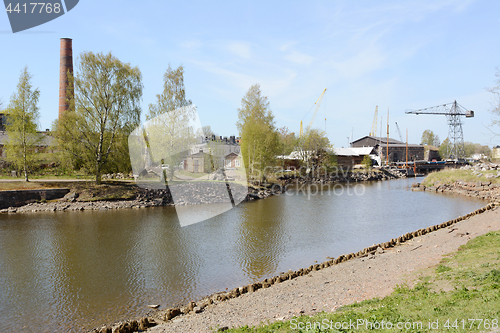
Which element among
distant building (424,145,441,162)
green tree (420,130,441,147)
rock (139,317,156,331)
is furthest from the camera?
green tree (420,130,441,147)

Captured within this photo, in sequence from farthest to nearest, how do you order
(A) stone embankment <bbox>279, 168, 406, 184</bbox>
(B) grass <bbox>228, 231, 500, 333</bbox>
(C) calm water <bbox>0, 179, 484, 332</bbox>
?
(A) stone embankment <bbox>279, 168, 406, 184</bbox> → (C) calm water <bbox>0, 179, 484, 332</bbox> → (B) grass <bbox>228, 231, 500, 333</bbox>

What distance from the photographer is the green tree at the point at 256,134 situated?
47.2 meters

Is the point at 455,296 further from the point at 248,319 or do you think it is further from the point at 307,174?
the point at 307,174

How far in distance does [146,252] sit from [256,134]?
31750 millimetres

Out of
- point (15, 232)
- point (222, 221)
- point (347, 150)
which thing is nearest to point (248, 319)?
point (222, 221)

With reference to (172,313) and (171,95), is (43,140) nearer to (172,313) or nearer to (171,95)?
(171,95)

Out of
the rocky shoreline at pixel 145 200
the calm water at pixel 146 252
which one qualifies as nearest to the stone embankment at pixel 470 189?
the calm water at pixel 146 252

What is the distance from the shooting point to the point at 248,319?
8.71 m

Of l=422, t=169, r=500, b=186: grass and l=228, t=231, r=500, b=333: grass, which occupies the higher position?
l=422, t=169, r=500, b=186: grass

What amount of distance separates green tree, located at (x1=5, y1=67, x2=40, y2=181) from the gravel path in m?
32.3

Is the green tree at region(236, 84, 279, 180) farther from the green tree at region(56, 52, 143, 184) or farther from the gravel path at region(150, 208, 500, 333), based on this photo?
the gravel path at region(150, 208, 500, 333)

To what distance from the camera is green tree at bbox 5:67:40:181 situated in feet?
110

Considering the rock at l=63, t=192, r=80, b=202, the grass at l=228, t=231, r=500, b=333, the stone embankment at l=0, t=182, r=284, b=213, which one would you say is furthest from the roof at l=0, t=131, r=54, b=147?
the grass at l=228, t=231, r=500, b=333

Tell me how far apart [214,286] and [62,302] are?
537cm
